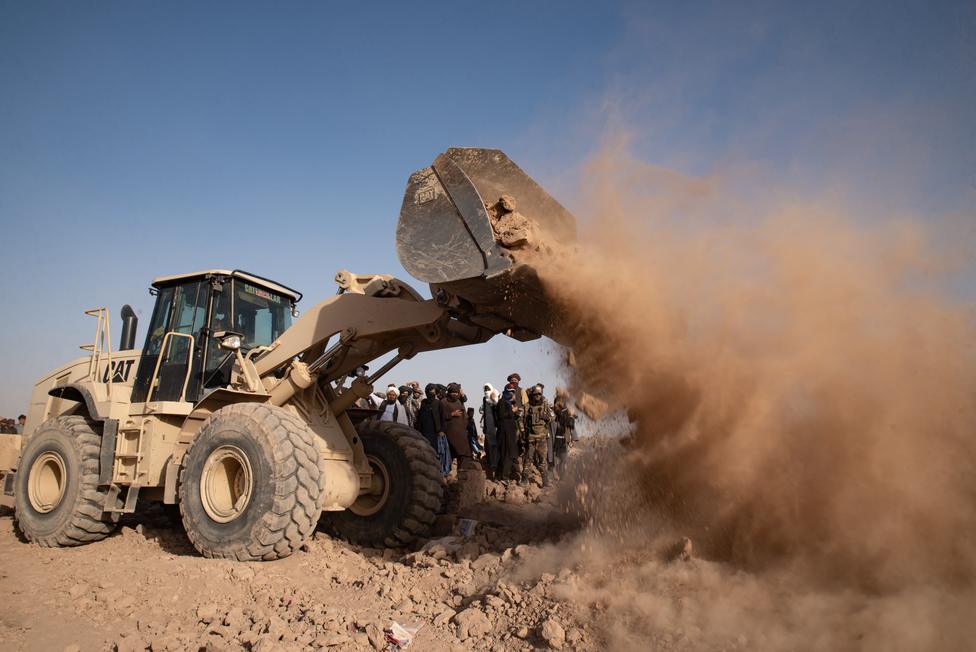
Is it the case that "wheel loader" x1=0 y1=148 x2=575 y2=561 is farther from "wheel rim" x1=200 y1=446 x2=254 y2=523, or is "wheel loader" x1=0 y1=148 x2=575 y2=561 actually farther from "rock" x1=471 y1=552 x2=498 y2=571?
"rock" x1=471 y1=552 x2=498 y2=571

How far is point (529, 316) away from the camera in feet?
14.3

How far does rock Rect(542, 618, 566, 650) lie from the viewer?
9.35ft

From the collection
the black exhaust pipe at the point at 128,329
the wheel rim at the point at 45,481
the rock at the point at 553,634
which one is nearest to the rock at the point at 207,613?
the rock at the point at 553,634

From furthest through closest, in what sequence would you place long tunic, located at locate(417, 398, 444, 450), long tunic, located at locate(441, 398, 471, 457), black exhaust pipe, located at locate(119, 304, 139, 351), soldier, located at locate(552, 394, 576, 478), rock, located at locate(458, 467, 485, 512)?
soldier, located at locate(552, 394, 576, 478) → long tunic, located at locate(417, 398, 444, 450) → long tunic, located at locate(441, 398, 471, 457) → black exhaust pipe, located at locate(119, 304, 139, 351) → rock, located at locate(458, 467, 485, 512)

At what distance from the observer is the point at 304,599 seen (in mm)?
3936

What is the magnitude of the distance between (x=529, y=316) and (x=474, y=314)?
1.44ft

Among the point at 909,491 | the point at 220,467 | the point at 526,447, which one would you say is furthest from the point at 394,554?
the point at 526,447

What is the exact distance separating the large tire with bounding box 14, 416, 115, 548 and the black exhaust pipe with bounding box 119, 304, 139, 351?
1429mm

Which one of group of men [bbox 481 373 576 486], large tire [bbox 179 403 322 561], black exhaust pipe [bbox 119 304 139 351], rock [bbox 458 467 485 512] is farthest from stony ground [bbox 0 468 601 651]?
group of men [bbox 481 373 576 486]

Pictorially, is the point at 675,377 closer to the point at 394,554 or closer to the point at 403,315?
the point at 403,315

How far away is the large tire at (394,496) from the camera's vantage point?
5.76m

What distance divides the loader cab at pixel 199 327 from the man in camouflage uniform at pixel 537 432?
5394 millimetres

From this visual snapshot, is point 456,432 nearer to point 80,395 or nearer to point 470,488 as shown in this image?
point 470,488

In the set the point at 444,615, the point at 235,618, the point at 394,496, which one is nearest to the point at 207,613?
the point at 235,618
